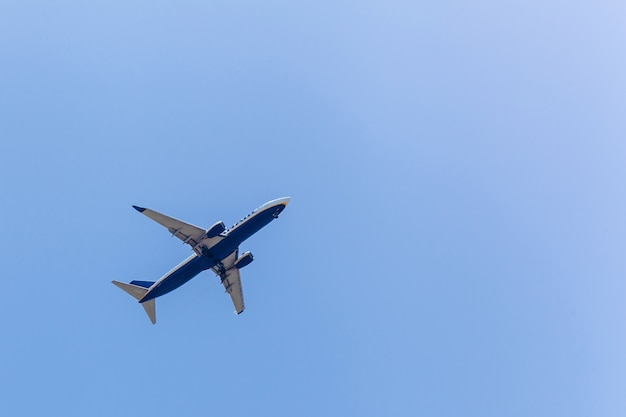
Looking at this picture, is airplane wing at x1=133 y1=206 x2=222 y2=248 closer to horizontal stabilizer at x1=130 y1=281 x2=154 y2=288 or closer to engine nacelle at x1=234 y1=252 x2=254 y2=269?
horizontal stabilizer at x1=130 y1=281 x2=154 y2=288

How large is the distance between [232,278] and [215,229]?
55.1ft

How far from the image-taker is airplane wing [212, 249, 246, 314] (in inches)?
3743

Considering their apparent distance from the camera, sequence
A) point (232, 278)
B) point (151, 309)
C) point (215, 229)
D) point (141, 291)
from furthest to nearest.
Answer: point (232, 278)
point (151, 309)
point (141, 291)
point (215, 229)

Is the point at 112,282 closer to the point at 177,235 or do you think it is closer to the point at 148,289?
the point at 148,289

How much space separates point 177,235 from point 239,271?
50.9ft

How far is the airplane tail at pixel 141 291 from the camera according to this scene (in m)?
90.3

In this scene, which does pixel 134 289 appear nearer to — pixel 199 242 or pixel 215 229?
pixel 199 242

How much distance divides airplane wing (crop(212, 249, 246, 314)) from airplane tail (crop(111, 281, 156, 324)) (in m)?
11.0

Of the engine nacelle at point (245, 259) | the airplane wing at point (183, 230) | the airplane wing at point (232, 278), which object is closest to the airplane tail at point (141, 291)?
the airplane wing at point (183, 230)

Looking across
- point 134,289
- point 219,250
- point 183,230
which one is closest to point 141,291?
point 134,289

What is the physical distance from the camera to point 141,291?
90188 millimetres

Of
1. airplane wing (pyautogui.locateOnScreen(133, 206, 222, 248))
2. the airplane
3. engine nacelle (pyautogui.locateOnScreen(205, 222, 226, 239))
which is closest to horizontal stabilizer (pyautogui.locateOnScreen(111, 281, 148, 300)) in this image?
the airplane

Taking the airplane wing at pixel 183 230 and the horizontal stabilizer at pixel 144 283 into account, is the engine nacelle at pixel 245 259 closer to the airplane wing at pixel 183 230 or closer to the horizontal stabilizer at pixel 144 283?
the airplane wing at pixel 183 230

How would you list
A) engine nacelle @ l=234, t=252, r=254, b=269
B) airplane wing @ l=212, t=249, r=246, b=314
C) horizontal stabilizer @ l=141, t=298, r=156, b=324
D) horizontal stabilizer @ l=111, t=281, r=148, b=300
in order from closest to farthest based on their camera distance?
1. horizontal stabilizer @ l=111, t=281, r=148, b=300
2. horizontal stabilizer @ l=141, t=298, r=156, b=324
3. airplane wing @ l=212, t=249, r=246, b=314
4. engine nacelle @ l=234, t=252, r=254, b=269
